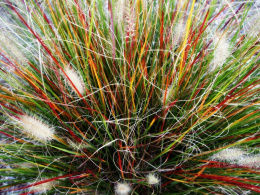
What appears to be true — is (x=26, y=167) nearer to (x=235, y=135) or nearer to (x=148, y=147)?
(x=148, y=147)

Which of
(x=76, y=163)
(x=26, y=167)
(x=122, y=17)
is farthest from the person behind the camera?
(x=76, y=163)

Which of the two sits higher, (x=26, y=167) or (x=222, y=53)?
(x=222, y=53)

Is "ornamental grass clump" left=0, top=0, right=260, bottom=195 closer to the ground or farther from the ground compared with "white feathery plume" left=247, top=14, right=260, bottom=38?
closer to the ground

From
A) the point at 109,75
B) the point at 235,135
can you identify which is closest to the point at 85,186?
the point at 109,75

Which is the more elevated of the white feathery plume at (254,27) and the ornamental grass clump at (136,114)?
the white feathery plume at (254,27)

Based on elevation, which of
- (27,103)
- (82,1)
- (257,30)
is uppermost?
(82,1)

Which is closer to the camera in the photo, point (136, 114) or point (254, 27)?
point (254, 27)

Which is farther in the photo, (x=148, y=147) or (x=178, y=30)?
(x=148, y=147)

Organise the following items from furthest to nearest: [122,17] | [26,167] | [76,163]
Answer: [76,163] → [26,167] → [122,17]

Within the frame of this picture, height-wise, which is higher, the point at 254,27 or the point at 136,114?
the point at 254,27
